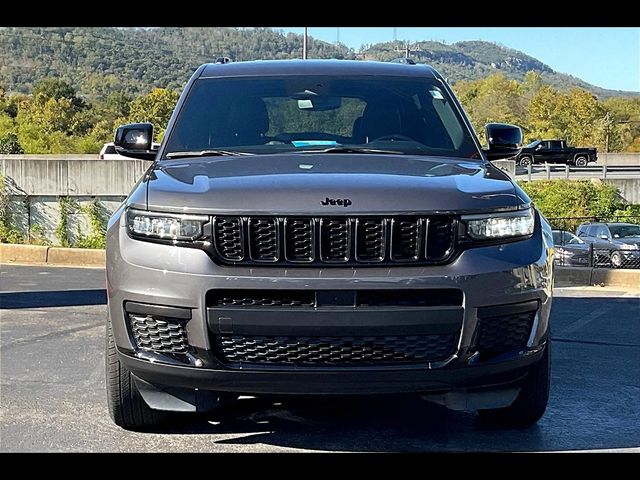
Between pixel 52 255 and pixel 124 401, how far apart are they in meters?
9.62

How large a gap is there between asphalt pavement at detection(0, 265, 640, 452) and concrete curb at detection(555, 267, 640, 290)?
4895 millimetres

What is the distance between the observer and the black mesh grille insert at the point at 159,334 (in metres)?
3.95

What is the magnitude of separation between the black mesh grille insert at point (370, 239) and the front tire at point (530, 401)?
97 centimetres

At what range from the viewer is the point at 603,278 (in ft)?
39.5

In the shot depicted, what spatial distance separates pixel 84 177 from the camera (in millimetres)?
20234

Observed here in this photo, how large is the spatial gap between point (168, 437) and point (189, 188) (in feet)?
3.90

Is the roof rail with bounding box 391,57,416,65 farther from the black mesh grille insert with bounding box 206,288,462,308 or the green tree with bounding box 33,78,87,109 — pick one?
the green tree with bounding box 33,78,87,109

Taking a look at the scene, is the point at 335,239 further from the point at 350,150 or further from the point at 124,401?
the point at 124,401

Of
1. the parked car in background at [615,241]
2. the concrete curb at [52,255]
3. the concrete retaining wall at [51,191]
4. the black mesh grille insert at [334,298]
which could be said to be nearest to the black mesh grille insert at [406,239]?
the black mesh grille insert at [334,298]

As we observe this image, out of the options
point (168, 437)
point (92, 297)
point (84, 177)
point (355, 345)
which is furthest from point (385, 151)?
point (84, 177)

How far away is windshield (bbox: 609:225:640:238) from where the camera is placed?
23.8 metres

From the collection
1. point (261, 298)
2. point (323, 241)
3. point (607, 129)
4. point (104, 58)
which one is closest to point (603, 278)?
point (323, 241)

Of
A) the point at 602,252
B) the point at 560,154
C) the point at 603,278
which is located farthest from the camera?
the point at 560,154
